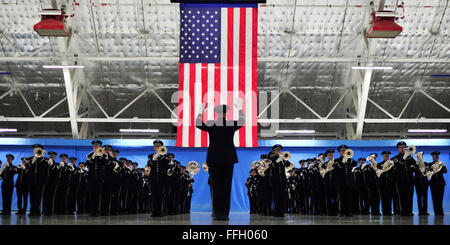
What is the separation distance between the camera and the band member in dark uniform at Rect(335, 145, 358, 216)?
11.3 metres

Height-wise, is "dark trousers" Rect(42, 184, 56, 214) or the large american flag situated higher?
the large american flag

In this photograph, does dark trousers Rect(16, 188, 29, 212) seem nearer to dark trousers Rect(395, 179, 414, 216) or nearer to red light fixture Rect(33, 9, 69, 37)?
red light fixture Rect(33, 9, 69, 37)

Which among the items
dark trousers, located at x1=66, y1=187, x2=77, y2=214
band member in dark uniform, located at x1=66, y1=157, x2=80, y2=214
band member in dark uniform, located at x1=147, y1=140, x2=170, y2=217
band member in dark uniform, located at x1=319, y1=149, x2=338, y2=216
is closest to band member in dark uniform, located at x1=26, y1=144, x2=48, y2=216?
band member in dark uniform, located at x1=66, y1=157, x2=80, y2=214

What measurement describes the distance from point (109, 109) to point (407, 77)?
1283cm

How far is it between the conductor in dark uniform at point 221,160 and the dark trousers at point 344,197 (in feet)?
14.1

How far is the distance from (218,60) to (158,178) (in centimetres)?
285

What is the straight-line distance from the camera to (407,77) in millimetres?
20203

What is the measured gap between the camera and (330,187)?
465 inches

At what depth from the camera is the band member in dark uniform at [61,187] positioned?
12820 millimetres

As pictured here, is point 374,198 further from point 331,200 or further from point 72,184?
point 72,184

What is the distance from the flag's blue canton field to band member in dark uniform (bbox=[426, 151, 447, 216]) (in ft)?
20.6
